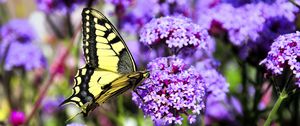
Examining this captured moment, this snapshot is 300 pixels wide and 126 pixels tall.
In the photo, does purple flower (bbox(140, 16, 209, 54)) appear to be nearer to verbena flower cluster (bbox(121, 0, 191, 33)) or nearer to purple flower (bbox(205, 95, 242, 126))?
verbena flower cluster (bbox(121, 0, 191, 33))

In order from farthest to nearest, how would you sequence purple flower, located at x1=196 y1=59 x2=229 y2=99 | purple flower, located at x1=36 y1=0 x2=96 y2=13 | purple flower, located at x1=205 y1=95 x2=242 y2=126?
1. purple flower, located at x1=205 y1=95 x2=242 y2=126
2. purple flower, located at x1=36 y1=0 x2=96 y2=13
3. purple flower, located at x1=196 y1=59 x2=229 y2=99

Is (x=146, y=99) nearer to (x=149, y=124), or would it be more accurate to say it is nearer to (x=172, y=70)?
(x=172, y=70)

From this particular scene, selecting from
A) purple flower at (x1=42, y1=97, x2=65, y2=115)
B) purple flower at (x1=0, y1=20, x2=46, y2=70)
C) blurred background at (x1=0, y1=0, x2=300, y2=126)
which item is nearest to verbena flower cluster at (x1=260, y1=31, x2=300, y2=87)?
blurred background at (x1=0, y1=0, x2=300, y2=126)

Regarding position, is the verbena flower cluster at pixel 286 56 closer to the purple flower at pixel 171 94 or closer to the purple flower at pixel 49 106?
the purple flower at pixel 171 94

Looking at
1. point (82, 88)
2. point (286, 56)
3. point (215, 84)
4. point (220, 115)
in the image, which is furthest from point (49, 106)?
point (286, 56)

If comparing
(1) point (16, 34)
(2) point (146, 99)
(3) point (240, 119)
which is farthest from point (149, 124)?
(1) point (16, 34)

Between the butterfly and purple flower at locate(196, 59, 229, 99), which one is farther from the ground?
the butterfly

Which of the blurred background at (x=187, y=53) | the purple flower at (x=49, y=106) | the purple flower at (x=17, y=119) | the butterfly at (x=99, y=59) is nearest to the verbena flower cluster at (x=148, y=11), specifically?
the blurred background at (x=187, y=53)
